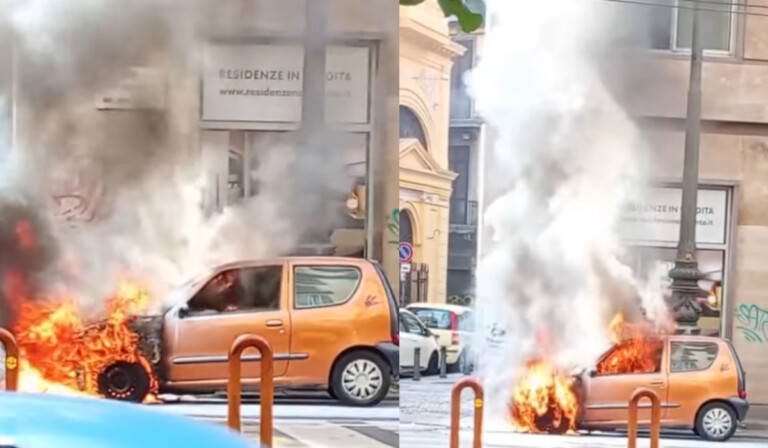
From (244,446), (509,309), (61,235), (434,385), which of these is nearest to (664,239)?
(509,309)

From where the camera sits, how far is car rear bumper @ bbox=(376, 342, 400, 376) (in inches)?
159

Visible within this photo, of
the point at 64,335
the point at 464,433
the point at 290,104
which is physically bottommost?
the point at 464,433

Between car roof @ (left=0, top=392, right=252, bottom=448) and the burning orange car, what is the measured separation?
149 cm

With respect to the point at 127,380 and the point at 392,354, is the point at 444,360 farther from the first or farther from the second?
the point at 127,380

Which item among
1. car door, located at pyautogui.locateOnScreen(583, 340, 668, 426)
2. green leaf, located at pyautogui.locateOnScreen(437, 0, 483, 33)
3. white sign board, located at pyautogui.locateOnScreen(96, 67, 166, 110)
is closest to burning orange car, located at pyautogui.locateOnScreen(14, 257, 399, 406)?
white sign board, located at pyautogui.locateOnScreen(96, 67, 166, 110)

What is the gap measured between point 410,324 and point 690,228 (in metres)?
1.45

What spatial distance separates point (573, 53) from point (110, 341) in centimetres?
261

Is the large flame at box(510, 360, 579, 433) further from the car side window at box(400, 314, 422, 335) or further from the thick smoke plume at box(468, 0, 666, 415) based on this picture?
the car side window at box(400, 314, 422, 335)

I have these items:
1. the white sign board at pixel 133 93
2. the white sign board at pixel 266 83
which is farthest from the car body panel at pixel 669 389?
the white sign board at pixel 133 93

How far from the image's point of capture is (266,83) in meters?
3.92

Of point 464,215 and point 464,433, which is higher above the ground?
point 464,215

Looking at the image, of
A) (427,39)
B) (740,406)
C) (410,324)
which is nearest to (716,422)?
(740,406)

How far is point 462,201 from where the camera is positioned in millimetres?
4078

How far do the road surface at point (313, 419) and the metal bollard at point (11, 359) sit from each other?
2.15 feet
